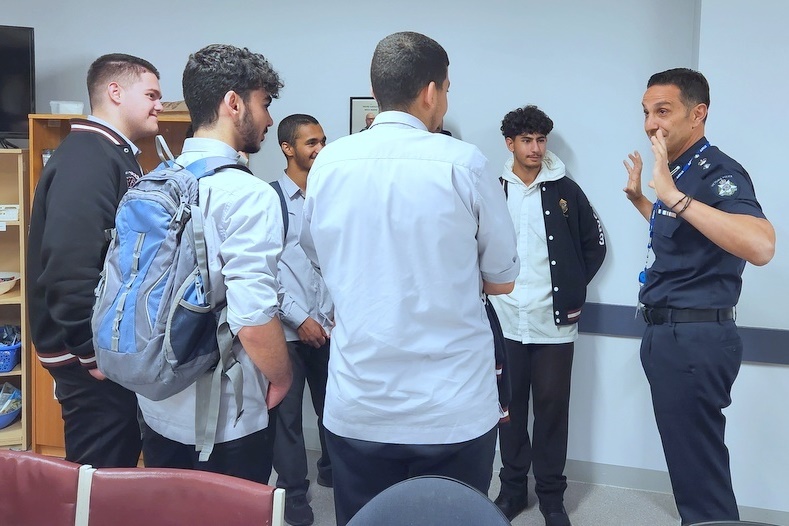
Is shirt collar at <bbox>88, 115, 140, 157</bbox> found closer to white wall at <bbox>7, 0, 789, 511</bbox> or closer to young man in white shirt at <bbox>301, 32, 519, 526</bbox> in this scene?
young man in white shirt at <bbox>301, 32, 519, 526</bbox>

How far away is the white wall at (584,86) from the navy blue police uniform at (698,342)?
67 centimetres

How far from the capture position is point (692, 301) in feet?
6.99

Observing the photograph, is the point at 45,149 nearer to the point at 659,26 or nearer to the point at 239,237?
the point at 239,237

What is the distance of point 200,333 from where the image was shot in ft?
4.95

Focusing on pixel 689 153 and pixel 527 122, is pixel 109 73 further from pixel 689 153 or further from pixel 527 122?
pixel 689 153

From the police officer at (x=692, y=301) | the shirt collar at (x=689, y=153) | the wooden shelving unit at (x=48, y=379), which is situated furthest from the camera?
the wooden shelving unit at (x=48, y=379)

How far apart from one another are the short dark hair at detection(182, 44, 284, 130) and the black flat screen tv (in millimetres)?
A: 2378

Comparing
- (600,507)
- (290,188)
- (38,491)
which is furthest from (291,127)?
(600,507)

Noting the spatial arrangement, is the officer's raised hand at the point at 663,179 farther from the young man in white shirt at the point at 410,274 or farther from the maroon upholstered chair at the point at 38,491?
the maroon upholstered chair at the point at 38,491

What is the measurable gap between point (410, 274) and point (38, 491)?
83cm

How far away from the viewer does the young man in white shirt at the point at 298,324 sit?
283cm

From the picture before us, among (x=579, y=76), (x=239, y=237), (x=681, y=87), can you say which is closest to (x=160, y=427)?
(x=239, y=237)

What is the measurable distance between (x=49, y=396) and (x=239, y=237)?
257 cm

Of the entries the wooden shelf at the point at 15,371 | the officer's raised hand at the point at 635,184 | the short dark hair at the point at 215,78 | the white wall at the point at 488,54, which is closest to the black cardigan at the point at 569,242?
the white wall at the point at 488,54
